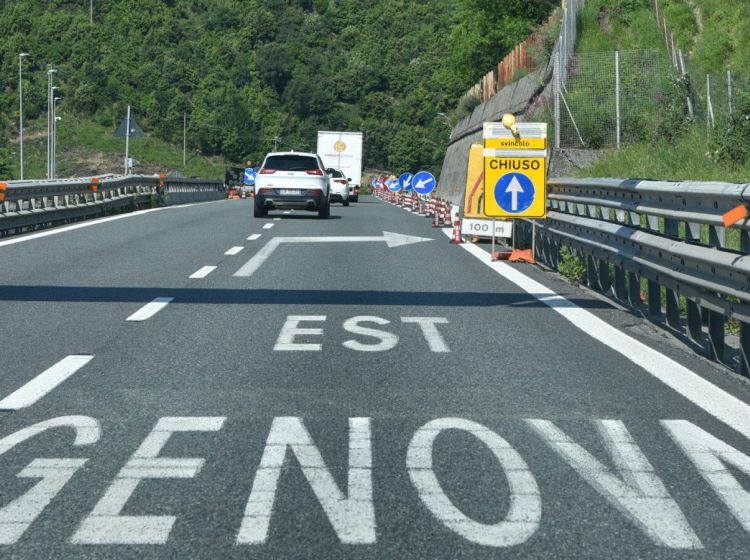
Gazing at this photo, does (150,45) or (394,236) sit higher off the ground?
(150,45)

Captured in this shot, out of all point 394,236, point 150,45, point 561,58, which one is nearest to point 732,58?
point 561,58

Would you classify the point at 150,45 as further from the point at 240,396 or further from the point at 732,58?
the point at 240,396

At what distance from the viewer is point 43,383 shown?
6.76 m

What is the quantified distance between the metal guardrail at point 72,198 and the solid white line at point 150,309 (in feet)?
31.5

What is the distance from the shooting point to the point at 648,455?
5.25 m

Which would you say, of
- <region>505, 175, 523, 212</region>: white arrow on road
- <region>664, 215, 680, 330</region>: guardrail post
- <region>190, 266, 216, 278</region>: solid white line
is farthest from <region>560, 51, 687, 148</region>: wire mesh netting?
<region>664, 215, 680, 330</region>: guardrail post

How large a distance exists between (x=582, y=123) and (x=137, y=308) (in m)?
23.3

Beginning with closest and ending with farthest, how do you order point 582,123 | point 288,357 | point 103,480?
point 103,480 < point 288,357 < point 582,123

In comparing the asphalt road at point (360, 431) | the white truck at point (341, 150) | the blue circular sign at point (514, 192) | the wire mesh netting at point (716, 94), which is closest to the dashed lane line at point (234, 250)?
the blue circular sign at point (514, 192)

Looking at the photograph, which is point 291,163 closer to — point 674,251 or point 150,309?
point 150,309

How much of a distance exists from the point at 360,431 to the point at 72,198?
72.8 feet

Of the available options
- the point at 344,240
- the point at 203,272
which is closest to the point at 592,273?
the point at 203,272

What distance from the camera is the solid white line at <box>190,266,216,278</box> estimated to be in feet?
43.4

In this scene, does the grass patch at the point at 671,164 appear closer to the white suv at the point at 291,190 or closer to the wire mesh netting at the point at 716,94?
the wire mesh netting at the point at 716,94
